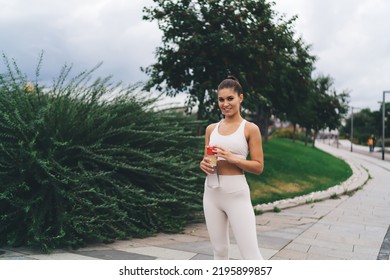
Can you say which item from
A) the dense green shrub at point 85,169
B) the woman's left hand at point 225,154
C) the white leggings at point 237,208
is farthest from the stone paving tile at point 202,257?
the woman's left hand at point 225,154

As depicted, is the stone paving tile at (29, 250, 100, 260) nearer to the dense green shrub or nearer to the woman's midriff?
the dense green shrub

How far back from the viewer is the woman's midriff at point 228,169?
290 centimetres

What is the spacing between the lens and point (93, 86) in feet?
19.9

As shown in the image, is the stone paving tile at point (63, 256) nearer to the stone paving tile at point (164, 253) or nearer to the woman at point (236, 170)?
the stone paving tile at point (164, 253)

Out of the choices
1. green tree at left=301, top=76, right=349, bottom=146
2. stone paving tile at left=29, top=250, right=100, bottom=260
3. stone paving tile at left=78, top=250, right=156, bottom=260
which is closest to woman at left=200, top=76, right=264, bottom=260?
stone paving tile at left=78, top=250, right=156, bottom=260

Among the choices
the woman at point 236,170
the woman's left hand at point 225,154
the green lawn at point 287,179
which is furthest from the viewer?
the green lawn at point 287,179

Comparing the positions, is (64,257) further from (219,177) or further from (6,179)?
(219,177)

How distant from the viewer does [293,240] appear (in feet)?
18.5

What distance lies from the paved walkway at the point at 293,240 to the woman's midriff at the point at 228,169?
188cm

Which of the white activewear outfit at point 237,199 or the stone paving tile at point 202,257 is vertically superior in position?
the white activewear outfit at point 237,199

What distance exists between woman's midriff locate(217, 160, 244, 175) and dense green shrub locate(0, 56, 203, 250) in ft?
7.42

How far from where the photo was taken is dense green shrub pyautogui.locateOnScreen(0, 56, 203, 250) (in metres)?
4.78
